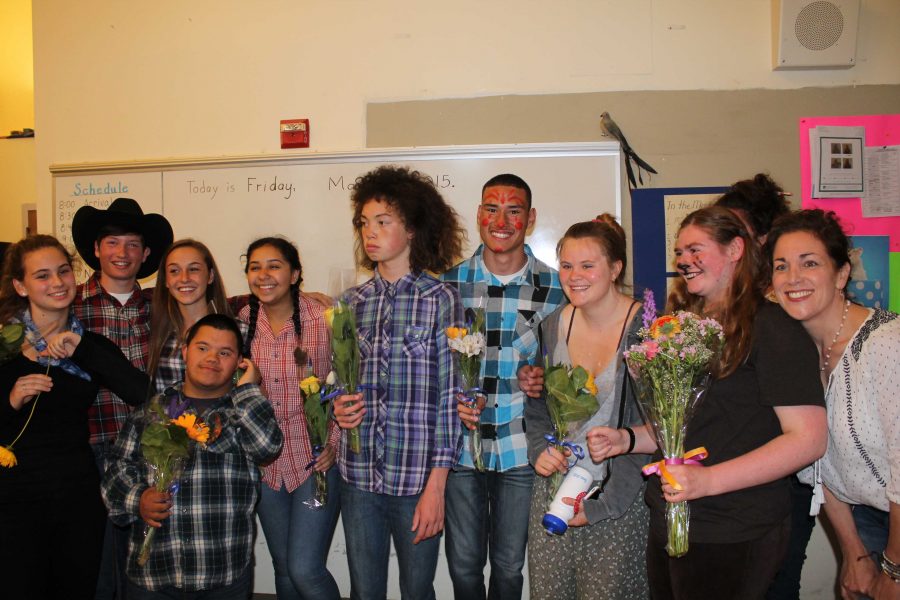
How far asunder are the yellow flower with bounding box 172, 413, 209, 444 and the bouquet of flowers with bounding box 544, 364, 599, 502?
3.93ft

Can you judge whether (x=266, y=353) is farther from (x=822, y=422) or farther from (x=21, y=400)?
(x=822, y=422)

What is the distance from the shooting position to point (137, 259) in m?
2.93

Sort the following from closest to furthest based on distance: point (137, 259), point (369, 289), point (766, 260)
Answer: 1. point (766, 260)
2. point (369, 289)
3. point (137, 259)

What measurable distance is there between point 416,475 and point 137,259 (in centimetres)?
171

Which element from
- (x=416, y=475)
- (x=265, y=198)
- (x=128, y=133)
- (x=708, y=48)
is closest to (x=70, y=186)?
(x=128, y=133)

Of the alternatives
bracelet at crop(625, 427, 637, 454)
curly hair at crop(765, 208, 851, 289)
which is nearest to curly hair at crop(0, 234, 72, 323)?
bracelet at crop(625, 427, 637, 454)

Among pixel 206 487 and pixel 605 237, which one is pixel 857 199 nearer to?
pixel 605 237

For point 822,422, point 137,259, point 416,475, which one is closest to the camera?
point 822,422

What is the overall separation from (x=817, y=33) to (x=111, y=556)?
4503 mm

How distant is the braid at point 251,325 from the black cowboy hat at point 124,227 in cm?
67

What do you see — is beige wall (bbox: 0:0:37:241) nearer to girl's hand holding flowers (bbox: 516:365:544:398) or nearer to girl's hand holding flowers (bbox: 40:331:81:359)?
girl's hand holding flowers (bbox: 40:331:81:359)

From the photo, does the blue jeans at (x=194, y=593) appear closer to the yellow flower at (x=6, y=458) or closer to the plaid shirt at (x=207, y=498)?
the plaid shirt at (x=207, y=498)

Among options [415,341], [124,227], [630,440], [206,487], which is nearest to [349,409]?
[415,341]

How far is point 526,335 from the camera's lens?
249cm
